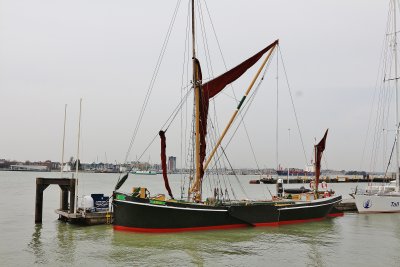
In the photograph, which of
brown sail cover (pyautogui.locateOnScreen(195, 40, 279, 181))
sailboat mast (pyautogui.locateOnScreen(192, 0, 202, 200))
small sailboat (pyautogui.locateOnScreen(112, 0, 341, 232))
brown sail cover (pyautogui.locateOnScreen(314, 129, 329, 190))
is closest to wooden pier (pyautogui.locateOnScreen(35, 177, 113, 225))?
small sailboat (pyautogui.locateOnScreen(112, 0, 341, 232))

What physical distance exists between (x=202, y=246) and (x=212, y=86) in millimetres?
10828

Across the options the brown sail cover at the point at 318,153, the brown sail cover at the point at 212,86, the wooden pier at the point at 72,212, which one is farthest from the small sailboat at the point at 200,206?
the brown sail cover at the point at 318,153

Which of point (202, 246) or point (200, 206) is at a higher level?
point (200, 206)

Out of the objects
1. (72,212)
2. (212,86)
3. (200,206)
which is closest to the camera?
(200,206)

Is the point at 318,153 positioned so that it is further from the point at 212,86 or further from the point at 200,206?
the point at 200,206

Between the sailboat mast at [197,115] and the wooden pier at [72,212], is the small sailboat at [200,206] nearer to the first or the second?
the sailboat mast at [197,115]

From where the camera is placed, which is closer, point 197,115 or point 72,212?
point 197,115

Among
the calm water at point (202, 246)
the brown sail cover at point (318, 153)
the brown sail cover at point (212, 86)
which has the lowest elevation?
the calm water at point (202, 246)

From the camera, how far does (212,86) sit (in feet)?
88.3

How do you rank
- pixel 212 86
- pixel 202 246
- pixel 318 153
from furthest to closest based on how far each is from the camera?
pixel 318 153 < pixel 212 86 < pixel 202 246

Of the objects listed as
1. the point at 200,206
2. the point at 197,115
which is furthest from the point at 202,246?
the point at 197,115

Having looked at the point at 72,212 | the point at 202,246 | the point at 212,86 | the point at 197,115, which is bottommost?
the point at 202,246

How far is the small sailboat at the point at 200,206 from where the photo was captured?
23375mm

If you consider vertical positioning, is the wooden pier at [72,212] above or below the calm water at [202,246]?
above
